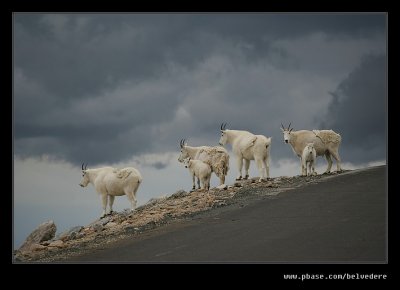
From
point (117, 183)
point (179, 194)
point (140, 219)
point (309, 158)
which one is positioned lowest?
point (140, 219)

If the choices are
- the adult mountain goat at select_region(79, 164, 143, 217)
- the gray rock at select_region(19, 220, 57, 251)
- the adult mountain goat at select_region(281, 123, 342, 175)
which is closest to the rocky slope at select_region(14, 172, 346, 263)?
the gray rock at select_region(19, 220, 57, 251)

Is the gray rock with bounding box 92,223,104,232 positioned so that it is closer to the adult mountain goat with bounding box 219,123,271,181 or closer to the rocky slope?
the rocky slope

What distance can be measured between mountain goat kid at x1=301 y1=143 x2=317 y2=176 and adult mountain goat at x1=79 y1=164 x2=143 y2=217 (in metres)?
6.99

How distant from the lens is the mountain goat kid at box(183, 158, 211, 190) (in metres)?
26.3

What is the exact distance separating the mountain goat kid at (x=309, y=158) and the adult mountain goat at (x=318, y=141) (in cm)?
67

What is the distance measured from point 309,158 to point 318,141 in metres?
1.55

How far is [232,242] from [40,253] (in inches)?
261

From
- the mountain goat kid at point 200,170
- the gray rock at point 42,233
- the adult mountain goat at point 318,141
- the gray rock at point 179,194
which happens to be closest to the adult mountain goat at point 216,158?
the mountain goat kid at point 200,170

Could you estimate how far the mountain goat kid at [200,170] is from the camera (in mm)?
26344

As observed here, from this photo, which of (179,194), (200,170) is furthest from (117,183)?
(200,170)

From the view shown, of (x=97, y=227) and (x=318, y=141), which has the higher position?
(x=318, y=141)

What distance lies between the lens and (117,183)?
2636 centimetres

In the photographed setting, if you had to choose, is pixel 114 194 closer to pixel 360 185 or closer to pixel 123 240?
pixel 123 240

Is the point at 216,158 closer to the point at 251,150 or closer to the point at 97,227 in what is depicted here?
the point at 251,150
